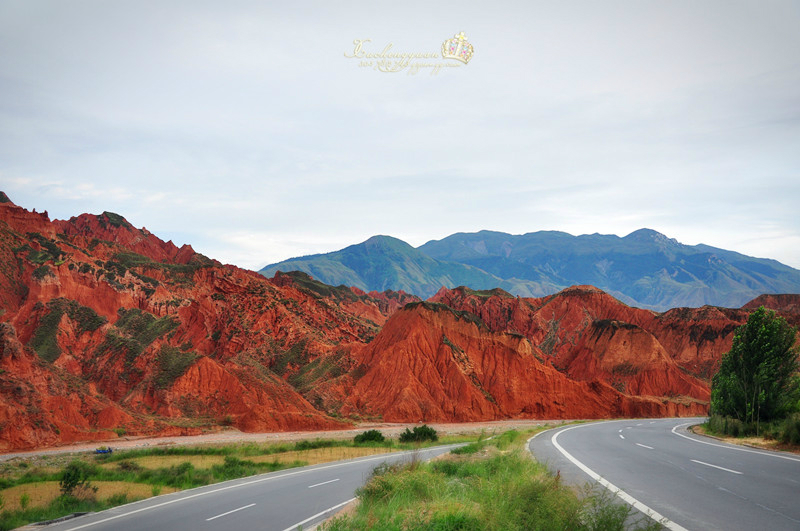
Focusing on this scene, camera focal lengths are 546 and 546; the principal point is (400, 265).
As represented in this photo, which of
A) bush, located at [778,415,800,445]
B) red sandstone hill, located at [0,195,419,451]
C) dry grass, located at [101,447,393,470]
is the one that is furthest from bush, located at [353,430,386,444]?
bush, located at [778,415,800,445]

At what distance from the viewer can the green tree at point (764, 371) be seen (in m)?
25.9

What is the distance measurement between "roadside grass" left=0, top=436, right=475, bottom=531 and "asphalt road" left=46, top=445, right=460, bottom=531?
5.11ft

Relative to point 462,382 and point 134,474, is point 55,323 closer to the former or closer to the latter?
point 462,382

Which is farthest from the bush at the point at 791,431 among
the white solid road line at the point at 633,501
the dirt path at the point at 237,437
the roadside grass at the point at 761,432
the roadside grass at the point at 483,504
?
the dirt path at the point at 237,437

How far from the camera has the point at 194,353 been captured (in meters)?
71.4

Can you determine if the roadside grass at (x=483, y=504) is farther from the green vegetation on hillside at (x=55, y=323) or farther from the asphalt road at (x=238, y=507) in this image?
the green vegetation on hillside at (x=55, y=323)

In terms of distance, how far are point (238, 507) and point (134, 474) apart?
41.9 feet

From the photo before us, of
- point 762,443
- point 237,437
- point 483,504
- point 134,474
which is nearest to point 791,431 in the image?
point 762,443

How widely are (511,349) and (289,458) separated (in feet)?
183

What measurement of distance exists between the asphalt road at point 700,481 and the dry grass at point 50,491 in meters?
14.5

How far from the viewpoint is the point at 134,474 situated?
987 inches

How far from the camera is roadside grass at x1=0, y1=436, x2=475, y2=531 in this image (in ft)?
53.5

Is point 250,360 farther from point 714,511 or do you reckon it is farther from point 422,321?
point 714,511

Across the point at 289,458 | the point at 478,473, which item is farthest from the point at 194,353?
the point at 478,473
